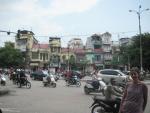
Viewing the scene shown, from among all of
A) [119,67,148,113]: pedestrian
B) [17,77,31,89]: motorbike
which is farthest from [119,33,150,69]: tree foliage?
[119,67,148,113]: pedestrian

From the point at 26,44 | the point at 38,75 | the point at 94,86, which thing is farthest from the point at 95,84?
the point at 26,44

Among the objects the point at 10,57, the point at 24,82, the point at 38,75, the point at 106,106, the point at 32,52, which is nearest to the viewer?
the point at 106,106

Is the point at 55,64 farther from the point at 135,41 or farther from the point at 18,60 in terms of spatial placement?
the point at 135,41

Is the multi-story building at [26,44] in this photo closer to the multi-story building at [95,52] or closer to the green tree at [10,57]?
the green tree at [10,57]

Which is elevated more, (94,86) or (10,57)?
(10,57)

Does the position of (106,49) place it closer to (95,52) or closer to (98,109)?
(95,52)

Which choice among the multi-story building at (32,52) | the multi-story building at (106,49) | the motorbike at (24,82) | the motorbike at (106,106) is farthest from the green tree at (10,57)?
the motorbike at (106,106)

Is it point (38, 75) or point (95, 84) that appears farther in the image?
point (38, 75)

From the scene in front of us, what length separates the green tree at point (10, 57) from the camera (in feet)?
325

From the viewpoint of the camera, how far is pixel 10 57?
10019cm

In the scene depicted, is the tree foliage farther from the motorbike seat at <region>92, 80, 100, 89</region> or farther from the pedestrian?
the pedestrian

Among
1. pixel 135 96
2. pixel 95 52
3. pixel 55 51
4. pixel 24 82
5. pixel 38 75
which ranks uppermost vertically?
pixel 55 51

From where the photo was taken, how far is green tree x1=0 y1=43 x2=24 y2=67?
99.1m

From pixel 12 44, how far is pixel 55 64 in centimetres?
1407
